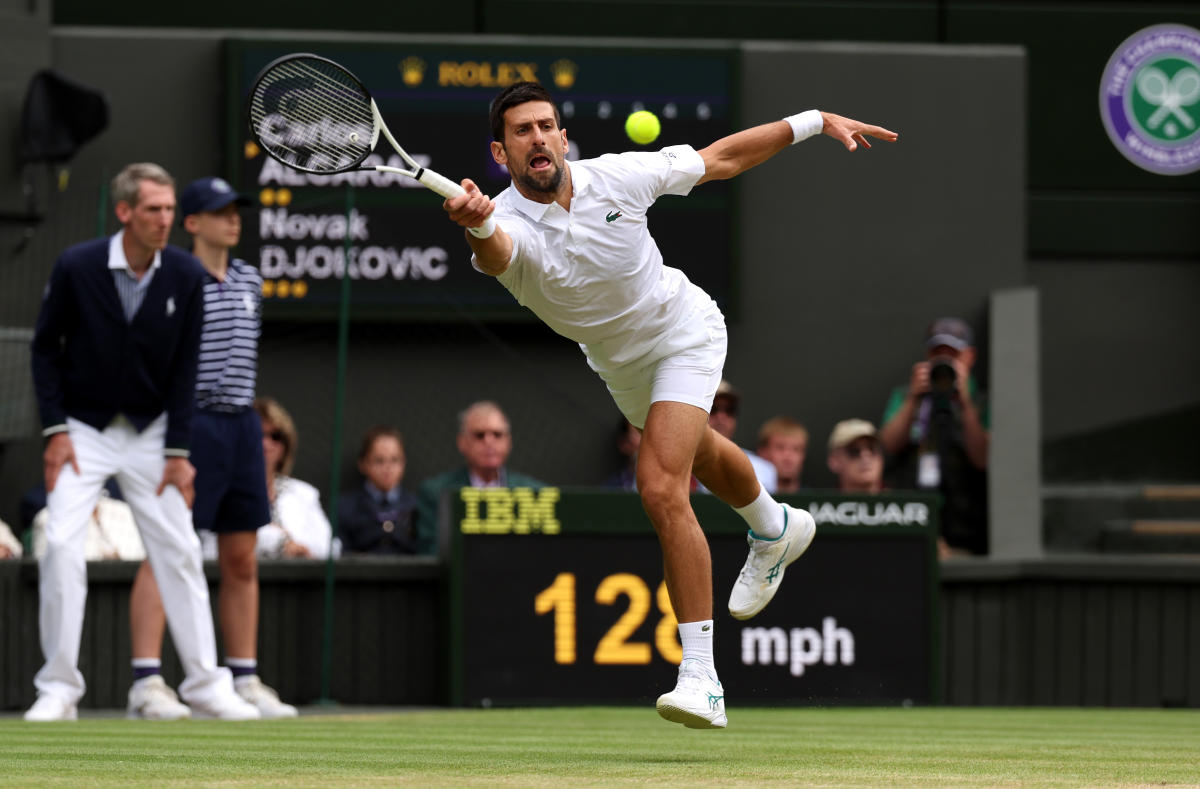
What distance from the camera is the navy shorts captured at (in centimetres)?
860

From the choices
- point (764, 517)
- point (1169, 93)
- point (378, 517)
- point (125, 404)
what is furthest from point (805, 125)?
point (1169, 93)

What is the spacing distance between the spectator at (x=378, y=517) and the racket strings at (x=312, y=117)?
4302mm

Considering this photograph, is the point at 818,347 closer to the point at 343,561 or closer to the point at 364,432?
the point at 364,432

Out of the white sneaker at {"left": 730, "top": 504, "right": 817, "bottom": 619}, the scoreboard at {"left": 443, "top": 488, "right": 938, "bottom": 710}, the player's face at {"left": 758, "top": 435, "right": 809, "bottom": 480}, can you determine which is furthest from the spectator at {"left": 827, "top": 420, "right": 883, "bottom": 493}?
the white sneaker at {"left": 730, "top": 504, "right": 817, "bottom": 619}

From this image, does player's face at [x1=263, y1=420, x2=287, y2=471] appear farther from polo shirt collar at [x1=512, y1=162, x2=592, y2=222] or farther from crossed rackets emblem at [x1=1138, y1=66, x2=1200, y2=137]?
crossed rackets emblem at [x1=1138, y1=66, x2=1200, y2=137]

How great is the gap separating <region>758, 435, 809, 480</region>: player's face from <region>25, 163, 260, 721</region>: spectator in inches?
145

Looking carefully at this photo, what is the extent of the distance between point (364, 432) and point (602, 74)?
2.47 m

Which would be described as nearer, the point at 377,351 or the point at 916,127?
the point at 377,351

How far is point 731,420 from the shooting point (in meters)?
10.6

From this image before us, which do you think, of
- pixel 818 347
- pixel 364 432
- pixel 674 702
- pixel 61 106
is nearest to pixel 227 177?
pixel 61 106

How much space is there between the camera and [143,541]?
26.6 ft

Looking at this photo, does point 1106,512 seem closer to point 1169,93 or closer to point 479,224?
point 1169,93

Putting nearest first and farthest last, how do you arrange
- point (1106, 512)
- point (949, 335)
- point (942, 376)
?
point (942, 376) → point (949, 335) → point (1106, 512)

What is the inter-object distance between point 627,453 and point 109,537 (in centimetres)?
288
